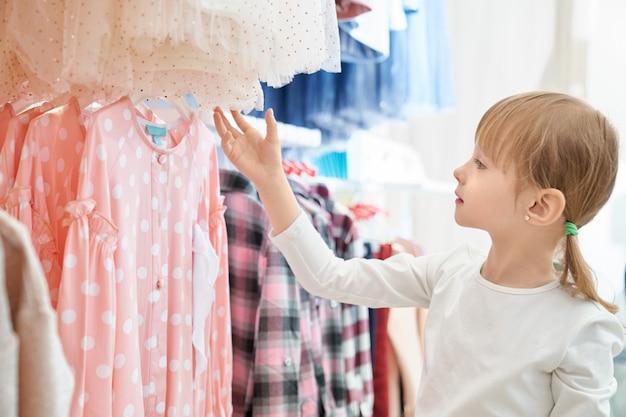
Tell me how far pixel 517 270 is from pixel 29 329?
0.86 m

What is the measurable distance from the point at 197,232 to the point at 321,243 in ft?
0.78

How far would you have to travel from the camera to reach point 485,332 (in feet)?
3.84

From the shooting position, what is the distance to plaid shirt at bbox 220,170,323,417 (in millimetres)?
1381

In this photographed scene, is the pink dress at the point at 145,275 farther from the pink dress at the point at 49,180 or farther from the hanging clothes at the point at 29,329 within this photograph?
the hanging clothes at the point at 29,329

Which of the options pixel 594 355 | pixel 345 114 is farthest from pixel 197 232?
pixel 345 114

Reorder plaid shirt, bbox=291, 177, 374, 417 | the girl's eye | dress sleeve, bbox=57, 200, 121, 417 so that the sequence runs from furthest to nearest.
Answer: plaid shirt, bbox=291, 177, 374, 417 → the girl's eye → dress sleeve, bbox=57, 200, 121, 417

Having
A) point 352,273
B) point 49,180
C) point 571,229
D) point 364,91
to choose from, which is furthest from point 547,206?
point 364,91

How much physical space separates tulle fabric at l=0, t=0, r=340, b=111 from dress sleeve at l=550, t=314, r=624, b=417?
25.8 inches

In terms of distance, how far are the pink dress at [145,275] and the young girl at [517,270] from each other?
0.12m

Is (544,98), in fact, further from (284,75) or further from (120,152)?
(120,152)

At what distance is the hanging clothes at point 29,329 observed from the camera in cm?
62

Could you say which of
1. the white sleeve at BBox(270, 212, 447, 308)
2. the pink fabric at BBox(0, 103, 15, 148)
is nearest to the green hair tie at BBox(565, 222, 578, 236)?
the white sleeve at BBox(270, 212, 447, 308)

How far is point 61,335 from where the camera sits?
3.10 ft

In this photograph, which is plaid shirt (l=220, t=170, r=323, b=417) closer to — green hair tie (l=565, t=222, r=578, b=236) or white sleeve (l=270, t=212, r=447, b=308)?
white sleeve (l=270, t=212, r=447, b=308)
